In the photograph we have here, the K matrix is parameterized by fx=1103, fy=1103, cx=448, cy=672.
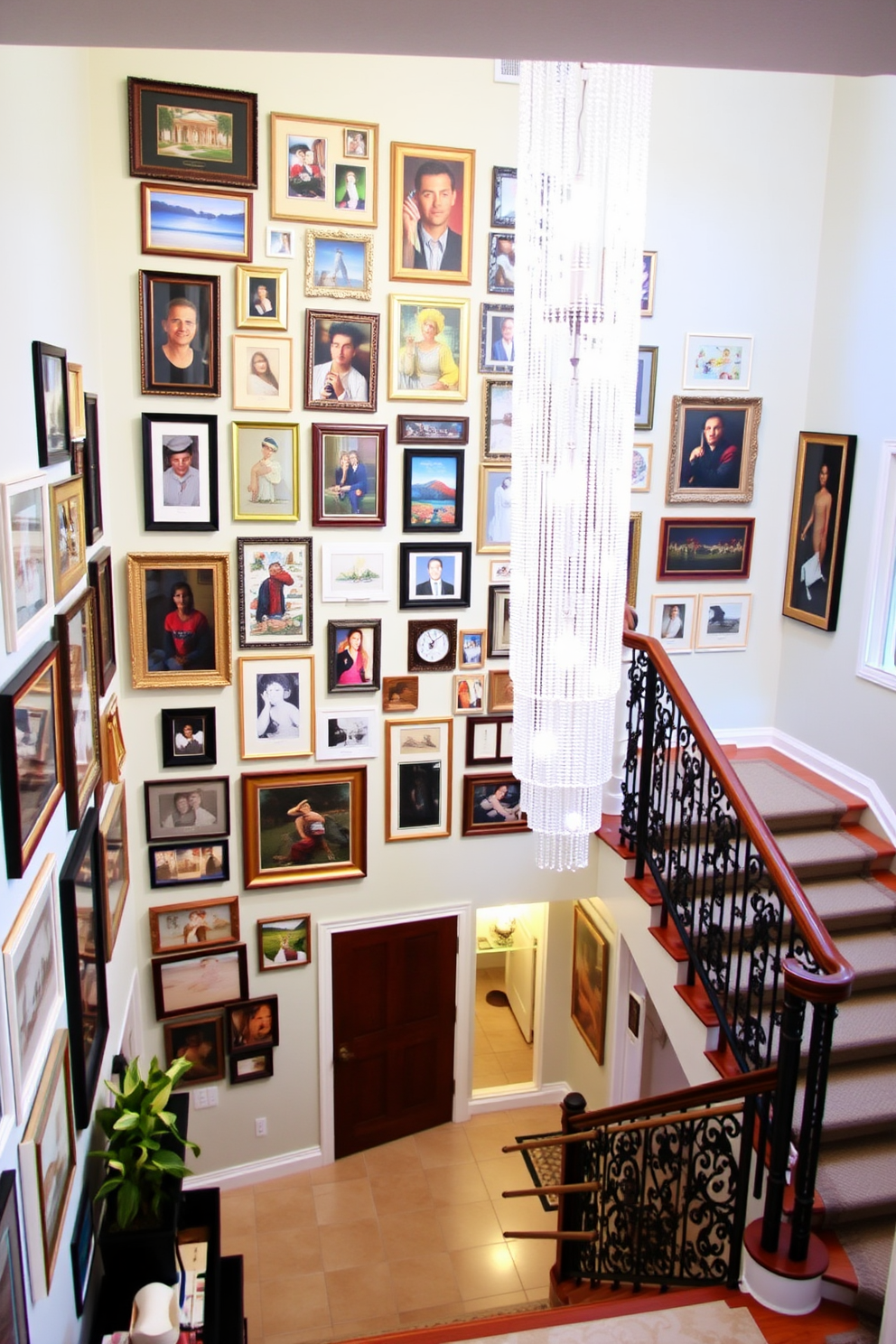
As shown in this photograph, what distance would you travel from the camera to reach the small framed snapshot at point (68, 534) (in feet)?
14.0

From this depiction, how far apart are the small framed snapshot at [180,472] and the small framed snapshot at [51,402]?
7.19 ft

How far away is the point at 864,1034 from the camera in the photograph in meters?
5.58

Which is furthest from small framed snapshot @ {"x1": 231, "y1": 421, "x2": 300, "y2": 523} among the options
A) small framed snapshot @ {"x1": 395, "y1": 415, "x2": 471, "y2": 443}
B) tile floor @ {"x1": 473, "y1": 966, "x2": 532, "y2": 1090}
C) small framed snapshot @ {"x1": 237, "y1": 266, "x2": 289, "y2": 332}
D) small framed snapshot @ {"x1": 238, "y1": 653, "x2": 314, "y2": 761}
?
tile floor @ {"x1": 473, "y1": 966, "x2": 532, "y2": 1090}

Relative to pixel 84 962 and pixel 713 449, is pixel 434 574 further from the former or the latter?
pixel 84 962

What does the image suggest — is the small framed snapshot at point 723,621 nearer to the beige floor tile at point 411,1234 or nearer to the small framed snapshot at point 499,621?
the small framed snapshot at point 499,621

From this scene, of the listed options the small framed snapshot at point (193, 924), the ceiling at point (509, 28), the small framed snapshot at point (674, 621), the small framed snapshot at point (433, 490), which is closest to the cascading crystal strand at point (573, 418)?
the small framed snapshot at point (433, 490)

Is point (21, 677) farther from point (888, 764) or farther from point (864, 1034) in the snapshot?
point (888, 764)

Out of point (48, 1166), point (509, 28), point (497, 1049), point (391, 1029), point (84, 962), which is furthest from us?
point (497, 1049)

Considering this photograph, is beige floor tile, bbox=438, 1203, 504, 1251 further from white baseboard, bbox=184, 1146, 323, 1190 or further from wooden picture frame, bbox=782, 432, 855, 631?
wooden picture frame, bbox=782, 432, 855, 631

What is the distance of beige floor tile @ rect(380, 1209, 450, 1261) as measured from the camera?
7.61 meters

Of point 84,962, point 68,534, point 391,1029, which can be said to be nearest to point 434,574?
point 68,534

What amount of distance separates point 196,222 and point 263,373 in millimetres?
949

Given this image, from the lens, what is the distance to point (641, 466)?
7.78m

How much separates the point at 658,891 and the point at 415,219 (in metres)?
4.45
